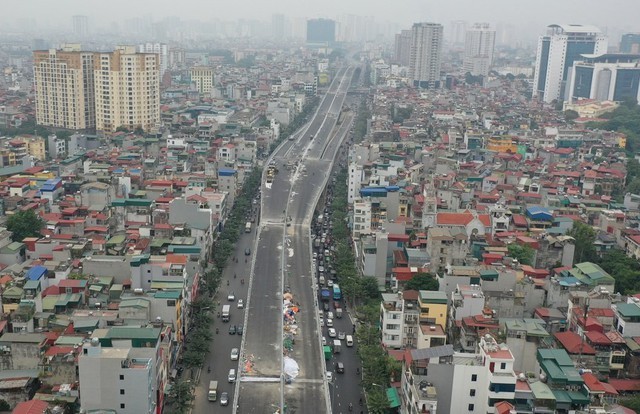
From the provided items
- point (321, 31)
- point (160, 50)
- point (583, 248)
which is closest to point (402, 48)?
point (160, 50)

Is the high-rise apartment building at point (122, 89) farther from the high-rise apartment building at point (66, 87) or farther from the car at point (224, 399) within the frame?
the car at point (224, 399)

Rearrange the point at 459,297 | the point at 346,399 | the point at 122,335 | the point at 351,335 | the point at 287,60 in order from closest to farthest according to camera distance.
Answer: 1. the point at 122,335
2. the point at 346,399
3. the point at 459,297
4. the point at 351,335
5. the point at 287,60

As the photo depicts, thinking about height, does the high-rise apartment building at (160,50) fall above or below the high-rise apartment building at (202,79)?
above

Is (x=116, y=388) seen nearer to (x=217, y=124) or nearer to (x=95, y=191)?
(x=95, y=191)

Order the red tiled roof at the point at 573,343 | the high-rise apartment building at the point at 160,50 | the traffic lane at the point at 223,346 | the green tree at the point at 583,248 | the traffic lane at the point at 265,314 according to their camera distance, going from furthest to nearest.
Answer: the high-rise apartment building at the point at 160,50
the green tree at the point at 583,248
the traffic lane at the point at 265,314
the red tiled roof at the point at 573,343
the traffic lane at the point at 223,346

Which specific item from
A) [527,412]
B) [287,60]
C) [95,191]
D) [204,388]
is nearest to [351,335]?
[204,388]

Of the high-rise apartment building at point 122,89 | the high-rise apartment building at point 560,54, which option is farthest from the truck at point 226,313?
the high-rise apartment building at point 560,54

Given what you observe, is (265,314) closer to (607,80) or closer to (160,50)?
(607,80)
